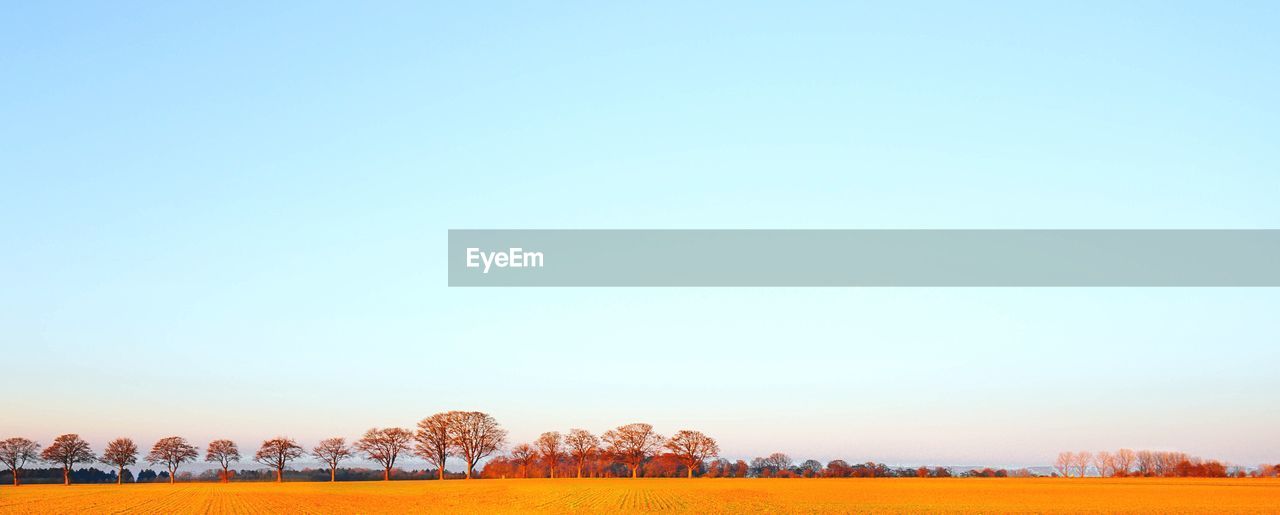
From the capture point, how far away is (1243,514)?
187 ft

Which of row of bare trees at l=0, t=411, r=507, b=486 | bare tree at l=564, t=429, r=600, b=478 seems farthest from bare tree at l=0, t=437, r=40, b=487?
bare tree at l=564, t=429, r=600, b=478

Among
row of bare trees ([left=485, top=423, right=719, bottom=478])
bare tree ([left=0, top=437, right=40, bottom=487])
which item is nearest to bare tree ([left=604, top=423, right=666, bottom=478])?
row of bare trees ([left=485, top=423, right=719, bottom=478])

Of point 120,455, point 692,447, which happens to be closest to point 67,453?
point 120,455

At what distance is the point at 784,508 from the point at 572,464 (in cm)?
12631

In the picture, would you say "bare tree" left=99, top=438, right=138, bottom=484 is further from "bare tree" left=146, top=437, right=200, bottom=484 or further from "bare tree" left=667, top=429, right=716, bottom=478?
"bare tree" left=667, top=429, right=716, bottom=478

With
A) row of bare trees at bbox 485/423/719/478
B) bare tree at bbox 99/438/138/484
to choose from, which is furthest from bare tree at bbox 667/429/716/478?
bare tree at bbox 99/438/138/484

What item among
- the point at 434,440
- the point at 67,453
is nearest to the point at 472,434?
the point at 434,440

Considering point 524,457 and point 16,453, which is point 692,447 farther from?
point 16,453

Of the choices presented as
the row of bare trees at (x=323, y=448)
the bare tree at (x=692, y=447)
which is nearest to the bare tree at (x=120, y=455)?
the row of bare trees at (x=323, y=448)

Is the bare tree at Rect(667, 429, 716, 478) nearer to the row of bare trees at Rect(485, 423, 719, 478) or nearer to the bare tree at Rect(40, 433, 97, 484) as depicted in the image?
the row of bare trees at Rect(485, 423, 719, 478)

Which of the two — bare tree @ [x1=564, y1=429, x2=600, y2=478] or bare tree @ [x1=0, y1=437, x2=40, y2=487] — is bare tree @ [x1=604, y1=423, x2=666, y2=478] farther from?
bare tree @ [x1=0, y1=437, x2=40, y2=487]

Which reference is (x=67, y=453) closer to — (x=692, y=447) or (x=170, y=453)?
(x=170, y=453)

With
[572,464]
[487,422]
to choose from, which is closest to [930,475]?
[572,464]

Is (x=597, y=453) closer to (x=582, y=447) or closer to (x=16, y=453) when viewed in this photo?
(x=582, y=447)
